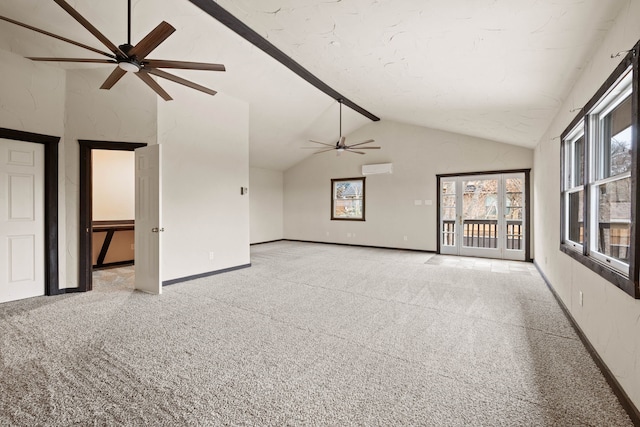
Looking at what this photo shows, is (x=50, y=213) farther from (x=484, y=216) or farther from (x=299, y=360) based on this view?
(x=484, y=216)

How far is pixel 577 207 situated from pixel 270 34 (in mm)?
4152

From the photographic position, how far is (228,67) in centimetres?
457

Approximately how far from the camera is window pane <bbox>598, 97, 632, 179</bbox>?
6.74 ft

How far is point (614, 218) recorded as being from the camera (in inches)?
89.9

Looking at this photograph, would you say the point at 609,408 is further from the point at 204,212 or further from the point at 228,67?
the point at 228,67

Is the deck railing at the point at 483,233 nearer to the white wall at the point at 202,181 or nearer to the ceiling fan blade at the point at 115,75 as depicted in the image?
the white wall at the point at 202,181

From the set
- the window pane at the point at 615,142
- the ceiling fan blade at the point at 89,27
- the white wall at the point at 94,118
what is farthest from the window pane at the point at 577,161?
the white wall at the point at 94,118

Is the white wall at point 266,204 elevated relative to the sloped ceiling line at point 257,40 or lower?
lower

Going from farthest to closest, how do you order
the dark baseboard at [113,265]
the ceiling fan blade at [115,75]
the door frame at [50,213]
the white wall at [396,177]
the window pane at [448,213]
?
the window pane at [448,213]
the white wall at [396,177]
the dark baseboard at [113,265]
the door frame at [50,213]
the ceiling fan blade at [115,75]

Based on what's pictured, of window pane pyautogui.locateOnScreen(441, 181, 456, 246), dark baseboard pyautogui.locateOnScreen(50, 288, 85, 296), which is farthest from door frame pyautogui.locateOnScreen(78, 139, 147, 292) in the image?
window pane pyautogui.locateOnScreen(441, 181, 456, 246)

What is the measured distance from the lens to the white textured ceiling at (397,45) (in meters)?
2.32

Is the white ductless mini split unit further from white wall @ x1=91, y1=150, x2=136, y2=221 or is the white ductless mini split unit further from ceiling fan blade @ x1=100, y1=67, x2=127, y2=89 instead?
ceiling fan blade @ x1=100, y1=67, x2=127, y2=89

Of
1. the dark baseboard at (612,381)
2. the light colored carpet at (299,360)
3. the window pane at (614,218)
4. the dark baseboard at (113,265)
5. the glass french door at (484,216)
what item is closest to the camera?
the dark baseboard at (612,381)

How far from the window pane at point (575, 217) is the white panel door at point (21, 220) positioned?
21.5ft
